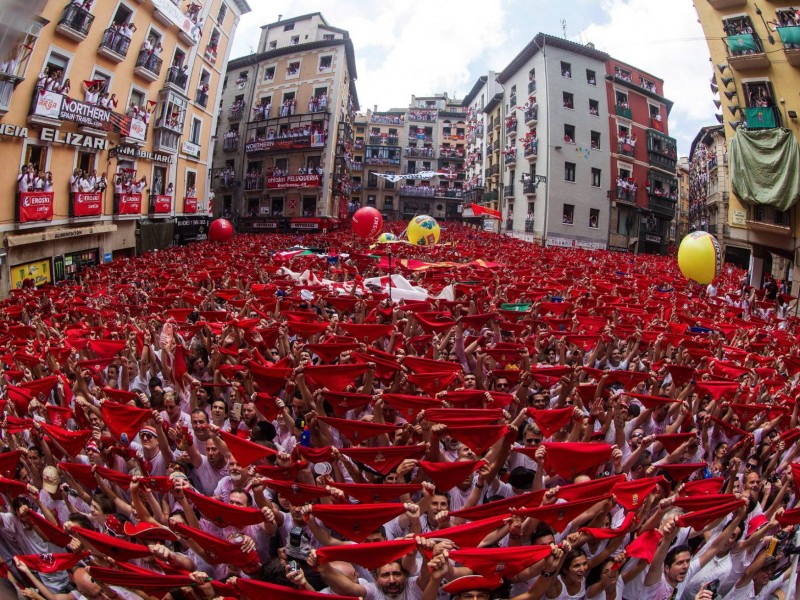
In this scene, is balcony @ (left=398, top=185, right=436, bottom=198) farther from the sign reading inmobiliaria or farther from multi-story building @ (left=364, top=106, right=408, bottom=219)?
the sign reading inmobiliaria

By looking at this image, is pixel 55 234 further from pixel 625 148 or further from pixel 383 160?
pixel 383 160

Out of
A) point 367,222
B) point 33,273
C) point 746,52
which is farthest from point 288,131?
point 746,52

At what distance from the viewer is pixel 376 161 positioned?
7075 cm

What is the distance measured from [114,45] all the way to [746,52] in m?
23.9

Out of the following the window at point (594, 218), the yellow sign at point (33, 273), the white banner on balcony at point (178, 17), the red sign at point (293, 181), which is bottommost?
the yellow sign at point (33, 273)

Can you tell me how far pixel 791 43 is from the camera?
18.5m

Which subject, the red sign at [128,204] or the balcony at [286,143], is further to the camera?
the balcony at [286,143]

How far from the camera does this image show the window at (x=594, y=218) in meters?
Result: 36.4

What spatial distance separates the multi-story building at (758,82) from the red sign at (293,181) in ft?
83.7

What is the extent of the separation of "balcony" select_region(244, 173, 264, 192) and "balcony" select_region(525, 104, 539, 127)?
20.6 m

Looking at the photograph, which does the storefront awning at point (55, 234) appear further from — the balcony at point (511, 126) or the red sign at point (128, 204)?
the balcony at point (511, 126)

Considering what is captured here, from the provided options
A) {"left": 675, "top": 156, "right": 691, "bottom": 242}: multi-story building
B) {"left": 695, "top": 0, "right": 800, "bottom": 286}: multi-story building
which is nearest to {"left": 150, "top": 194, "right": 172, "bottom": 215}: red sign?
{"left": 695, "top": 0, "right": 800, "bottom": 286}: multi-story building

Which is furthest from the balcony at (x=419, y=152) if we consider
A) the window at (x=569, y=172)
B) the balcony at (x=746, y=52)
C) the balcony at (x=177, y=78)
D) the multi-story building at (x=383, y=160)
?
the balcony at (x=746, y=52)

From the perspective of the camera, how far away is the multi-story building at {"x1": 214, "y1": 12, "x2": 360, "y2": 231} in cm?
4034
